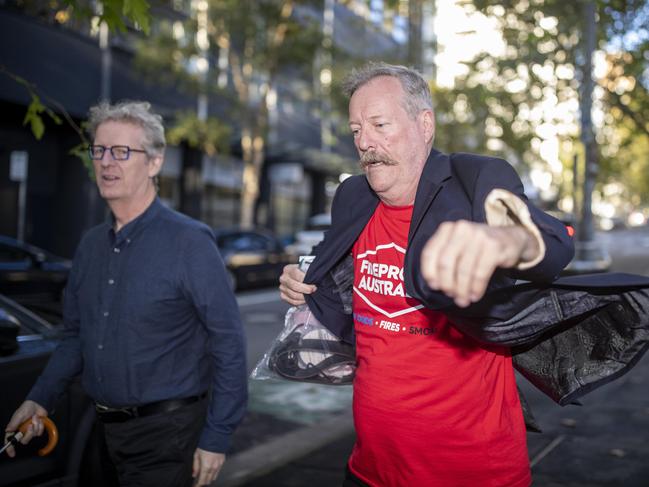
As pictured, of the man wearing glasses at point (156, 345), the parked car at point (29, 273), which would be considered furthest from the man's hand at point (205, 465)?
the parked car at point (29, 273)

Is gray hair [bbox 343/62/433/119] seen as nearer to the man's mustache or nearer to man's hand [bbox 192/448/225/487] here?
the man's mustache

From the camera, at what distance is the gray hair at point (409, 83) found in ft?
7.22

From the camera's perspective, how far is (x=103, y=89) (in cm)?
2017

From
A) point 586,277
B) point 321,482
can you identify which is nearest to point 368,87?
point 586,277

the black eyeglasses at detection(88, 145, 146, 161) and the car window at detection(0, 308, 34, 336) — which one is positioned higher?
the black eyeglasses at detection(88, 145, 146, 161)

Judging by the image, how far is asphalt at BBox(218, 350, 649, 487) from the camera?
4681mm

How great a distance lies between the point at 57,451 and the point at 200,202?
72.9ft

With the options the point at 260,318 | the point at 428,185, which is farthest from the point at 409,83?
the point at 260,318

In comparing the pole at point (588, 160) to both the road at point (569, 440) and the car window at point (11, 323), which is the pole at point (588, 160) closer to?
the road at point (569, 440)

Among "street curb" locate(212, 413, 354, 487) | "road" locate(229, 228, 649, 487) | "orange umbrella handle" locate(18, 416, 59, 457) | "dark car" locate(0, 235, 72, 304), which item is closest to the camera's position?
"orange umbrella handle" locate(18, 416, 59, 457)

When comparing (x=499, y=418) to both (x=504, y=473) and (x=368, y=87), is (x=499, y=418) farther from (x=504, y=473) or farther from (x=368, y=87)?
(x=368, y=87)

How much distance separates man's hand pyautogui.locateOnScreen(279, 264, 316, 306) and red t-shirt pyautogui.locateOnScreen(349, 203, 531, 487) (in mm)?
271

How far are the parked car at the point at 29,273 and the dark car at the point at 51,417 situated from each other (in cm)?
719

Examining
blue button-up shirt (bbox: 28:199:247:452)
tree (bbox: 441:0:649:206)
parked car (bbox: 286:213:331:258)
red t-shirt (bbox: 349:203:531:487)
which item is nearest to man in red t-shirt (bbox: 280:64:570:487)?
red t-shirt (bbox: 349:203:531:487)
